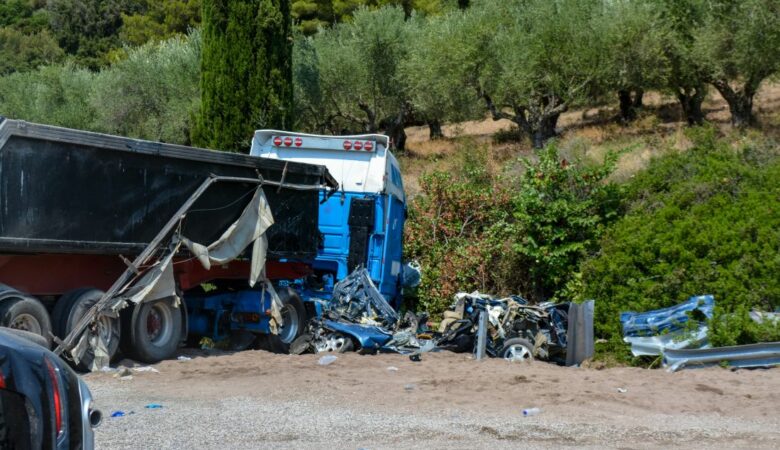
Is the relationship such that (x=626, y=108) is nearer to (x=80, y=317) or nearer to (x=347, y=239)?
(x=347, y=239)

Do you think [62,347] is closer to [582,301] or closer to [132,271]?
[132,271]

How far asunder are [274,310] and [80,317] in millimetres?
3369

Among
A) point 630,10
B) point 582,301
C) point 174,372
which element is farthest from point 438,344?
point 630,10

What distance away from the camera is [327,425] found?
774 cm

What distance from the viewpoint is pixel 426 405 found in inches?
345

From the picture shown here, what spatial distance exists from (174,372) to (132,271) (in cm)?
131

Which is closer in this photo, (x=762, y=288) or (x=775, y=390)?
(x=775, y=390)

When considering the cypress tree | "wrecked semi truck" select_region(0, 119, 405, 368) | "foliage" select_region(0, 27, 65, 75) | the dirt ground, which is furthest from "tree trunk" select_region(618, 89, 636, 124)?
"foliage" select_region(0, 27, 65, 75)

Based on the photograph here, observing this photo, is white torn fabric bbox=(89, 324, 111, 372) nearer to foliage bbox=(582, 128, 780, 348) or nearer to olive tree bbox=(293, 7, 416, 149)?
foliage bbox=(582, 128, 780, 348)

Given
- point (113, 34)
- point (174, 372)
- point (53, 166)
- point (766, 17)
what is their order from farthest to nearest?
point (113, 34)
point (766, 17)
point (174, 372)
point (53, 166)

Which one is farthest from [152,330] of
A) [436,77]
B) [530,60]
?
[436,77]

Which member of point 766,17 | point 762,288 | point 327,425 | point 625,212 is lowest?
point 327,425

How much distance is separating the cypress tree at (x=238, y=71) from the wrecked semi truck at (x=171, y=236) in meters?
Answer: 9.23

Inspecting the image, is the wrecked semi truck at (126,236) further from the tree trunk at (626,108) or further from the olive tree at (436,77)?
the tree trunk at (626,108)
